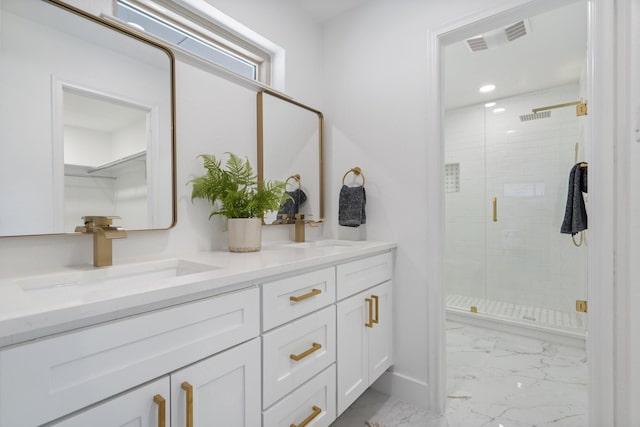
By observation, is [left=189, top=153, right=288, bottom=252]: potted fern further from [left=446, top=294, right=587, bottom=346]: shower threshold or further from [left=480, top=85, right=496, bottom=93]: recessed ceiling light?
[left=480, top=85, right=496, bottom=93]: recessed ceiling light

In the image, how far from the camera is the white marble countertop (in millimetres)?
602

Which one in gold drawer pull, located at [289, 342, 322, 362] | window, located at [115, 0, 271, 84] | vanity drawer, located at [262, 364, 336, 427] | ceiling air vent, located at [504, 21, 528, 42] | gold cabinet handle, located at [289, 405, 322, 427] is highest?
ceiling air vent, located at [504, 21, 528, 42]

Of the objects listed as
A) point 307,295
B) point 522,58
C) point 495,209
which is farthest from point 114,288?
point 495,209

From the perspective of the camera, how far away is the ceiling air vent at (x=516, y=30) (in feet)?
6.73

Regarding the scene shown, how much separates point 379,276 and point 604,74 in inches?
52.9

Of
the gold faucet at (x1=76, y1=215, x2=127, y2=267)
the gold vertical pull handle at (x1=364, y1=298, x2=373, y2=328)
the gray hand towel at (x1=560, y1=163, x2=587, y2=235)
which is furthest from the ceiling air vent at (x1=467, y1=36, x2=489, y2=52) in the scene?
the gold faucet at (x1=76, y1=215, x2=127, y2=267)

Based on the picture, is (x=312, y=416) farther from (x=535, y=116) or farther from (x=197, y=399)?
(x=535, y=116)

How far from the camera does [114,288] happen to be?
905 mm

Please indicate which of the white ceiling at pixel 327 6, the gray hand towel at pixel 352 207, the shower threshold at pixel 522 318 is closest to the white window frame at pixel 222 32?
the white ceiling at pixel 327 6

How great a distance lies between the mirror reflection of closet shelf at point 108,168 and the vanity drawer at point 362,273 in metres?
0.95

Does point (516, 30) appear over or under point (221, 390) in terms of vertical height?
over

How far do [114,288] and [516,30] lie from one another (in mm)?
2689

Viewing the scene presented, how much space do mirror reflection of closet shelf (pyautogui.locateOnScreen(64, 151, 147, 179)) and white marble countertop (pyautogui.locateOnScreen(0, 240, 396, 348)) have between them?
33 centimetres

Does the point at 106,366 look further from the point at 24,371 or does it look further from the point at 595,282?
the point at 595,282
